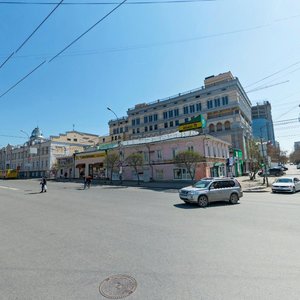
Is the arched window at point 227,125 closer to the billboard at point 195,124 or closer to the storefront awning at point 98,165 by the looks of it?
the billboard at point 195,124

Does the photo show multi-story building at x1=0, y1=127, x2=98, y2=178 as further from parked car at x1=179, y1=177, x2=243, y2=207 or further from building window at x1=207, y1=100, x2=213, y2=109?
parked car at x1=179, y1=177, x2=243, y2=207

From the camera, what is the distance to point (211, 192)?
13.5 m

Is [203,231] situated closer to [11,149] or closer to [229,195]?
[229,195]

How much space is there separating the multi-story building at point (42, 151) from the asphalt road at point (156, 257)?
46965 mm

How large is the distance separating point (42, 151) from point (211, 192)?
198 feet

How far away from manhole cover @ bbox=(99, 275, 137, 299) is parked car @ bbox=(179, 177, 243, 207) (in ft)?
30.3

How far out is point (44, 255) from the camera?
5598 millimetres

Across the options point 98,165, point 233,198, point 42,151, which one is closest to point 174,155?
point 98,165

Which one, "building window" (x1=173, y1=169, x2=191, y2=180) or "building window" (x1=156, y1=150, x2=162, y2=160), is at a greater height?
"building window" (x1=156, y1=150, x2=162, y2=160)

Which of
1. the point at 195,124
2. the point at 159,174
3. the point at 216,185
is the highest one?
the point at 195,124

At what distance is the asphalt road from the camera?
3.89 meters

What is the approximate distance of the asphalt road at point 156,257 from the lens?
389 centimetres

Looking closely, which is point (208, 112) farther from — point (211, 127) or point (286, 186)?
point (286, 186)

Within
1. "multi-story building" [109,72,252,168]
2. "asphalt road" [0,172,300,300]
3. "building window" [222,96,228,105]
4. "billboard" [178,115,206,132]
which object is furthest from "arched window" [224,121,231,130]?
"asphalt road" [0,172,300,300]
